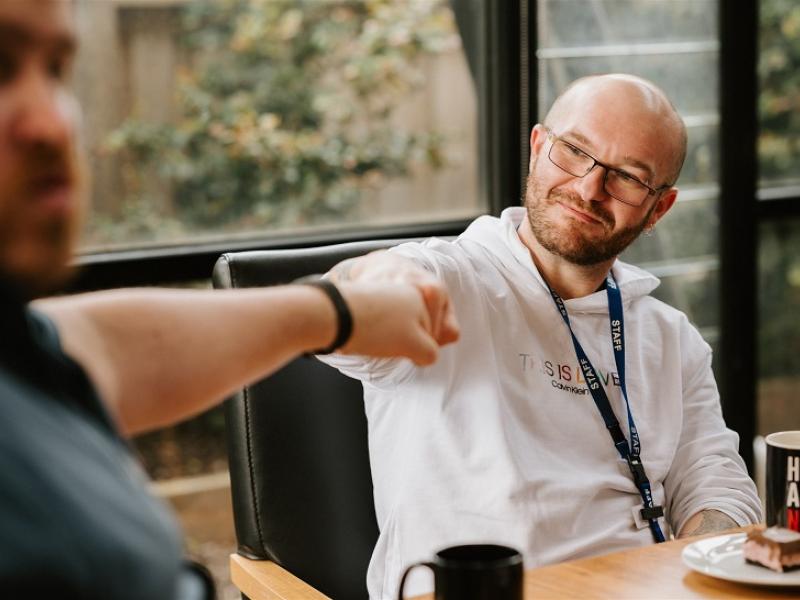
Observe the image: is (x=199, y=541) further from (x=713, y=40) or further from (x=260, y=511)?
(x=713, y=40)

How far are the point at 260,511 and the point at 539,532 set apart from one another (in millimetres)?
418

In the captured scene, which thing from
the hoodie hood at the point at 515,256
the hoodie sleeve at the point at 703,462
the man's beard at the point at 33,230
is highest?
the man's beard at the point at 33,230

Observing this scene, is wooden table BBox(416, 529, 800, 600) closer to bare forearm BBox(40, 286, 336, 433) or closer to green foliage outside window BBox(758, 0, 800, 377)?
bare forearm BBox(40, 286, 336, 433)

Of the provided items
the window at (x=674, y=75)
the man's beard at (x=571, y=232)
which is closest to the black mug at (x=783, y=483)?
the man's beard at (x=571, y=232)

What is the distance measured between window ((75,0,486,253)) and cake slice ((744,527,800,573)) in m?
1.82

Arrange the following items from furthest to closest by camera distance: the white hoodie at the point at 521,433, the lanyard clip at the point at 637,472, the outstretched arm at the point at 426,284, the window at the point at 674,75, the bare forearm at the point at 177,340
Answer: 1. the window at the point at 674,75
2. the lanyard clip at the point at 637,472
3. the white hoodie at the point at 521,433
4. the outstretched arm at the point at 426,284
5. the bare forearm at the point at 177,340

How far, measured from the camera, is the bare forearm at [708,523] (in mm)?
1778

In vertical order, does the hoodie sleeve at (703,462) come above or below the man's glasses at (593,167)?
below

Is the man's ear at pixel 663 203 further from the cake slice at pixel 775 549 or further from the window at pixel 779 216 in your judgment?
the window at pixel 779 216

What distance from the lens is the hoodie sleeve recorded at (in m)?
1.83

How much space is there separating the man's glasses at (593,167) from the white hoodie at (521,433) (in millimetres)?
147

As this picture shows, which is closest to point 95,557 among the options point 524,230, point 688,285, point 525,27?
point 524,230

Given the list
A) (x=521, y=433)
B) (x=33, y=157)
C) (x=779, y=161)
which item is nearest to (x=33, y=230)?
(x=33, y=157)

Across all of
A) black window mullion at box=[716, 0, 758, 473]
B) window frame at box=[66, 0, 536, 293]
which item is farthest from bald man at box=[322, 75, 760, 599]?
black window mullion at box=[716, 0, 758, 473]
